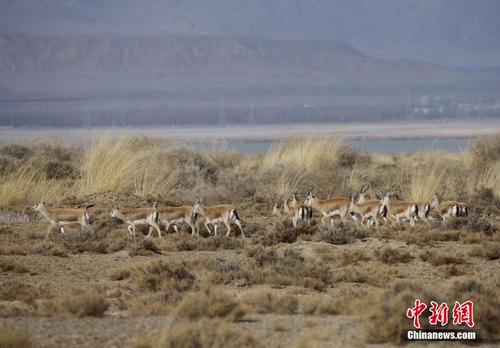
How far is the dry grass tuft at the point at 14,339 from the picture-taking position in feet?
33.1

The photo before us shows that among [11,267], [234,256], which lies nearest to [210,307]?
[11,267]

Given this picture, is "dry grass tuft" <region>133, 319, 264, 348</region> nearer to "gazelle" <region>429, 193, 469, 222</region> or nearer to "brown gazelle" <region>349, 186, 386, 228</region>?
"brown gazelle" <region>349, 186, 386, 228</region>

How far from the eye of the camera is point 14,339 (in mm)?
10148

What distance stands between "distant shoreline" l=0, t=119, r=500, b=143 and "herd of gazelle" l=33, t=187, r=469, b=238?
36.9 meters

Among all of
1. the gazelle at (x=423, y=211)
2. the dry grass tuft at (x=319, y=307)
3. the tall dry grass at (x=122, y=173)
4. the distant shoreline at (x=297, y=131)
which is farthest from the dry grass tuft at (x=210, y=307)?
the distant shoreline at (x=297, y=131)

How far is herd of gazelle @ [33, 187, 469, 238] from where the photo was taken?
1917cm

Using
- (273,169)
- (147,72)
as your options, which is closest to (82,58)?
(147,72)

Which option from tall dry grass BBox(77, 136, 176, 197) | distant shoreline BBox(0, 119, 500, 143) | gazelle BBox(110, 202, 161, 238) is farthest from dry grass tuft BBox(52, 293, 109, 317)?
distant shoreline BBox(0, 119, 500, 143)

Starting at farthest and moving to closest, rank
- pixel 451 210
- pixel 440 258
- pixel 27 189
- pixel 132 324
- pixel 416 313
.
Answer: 1. pixel 27 189
2. pixel 451 210
3. pixel 440 258
4. pixel 132 324
5. pixel 416 313

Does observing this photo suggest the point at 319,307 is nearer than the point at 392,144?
Yes

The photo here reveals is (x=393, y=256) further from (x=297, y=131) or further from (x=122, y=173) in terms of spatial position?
(x=297, y=131)

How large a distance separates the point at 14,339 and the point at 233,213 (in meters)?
9.30

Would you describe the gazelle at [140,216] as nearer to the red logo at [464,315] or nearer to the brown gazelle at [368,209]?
the brown gazelle at [368,209]

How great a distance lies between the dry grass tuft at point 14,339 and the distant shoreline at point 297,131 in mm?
46639
